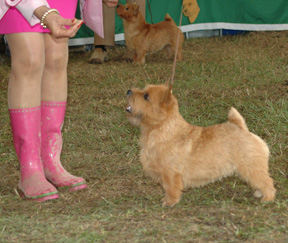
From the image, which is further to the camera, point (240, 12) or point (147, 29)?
point (240, 12)

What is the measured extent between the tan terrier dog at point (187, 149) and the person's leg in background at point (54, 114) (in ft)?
1.53

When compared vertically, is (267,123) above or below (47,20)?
below

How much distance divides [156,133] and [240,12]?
18.9 ft

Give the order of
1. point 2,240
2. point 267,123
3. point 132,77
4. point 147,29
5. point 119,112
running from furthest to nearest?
1. point 147,29
2. point 132,77
3. point 119,112
4. point 267,123
5. point 2,240

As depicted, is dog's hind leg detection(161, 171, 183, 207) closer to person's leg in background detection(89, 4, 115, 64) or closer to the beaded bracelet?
the beaded bracelet

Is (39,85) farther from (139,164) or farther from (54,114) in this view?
(139,164)

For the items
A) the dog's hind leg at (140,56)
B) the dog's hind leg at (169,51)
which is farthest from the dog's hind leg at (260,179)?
the dog's hind leg at (169,51)

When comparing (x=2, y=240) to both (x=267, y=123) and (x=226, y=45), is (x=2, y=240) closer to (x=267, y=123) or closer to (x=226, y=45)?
(x=267, y=123)

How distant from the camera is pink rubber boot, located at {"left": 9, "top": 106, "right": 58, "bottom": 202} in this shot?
2578 millimetres

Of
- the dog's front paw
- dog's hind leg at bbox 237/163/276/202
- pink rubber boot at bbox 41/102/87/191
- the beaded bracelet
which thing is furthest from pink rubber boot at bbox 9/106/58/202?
dog's hind leg at bbox 237/163/276/202

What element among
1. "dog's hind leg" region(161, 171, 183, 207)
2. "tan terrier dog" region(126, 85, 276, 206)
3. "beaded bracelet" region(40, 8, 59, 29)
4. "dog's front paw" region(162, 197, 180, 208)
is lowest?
"dog's front paw" region(162, 197, 180, 208)

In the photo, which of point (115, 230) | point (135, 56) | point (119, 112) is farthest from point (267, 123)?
point (135, 56)

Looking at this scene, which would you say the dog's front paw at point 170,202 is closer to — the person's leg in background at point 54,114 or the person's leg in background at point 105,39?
the person's leg in background at point 54,114

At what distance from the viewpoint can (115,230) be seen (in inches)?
84.6
